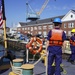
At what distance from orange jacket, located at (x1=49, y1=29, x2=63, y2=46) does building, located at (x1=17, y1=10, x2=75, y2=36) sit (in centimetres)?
5809

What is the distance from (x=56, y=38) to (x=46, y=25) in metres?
70.7

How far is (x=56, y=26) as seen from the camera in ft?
21.3

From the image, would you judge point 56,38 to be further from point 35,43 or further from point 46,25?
point 46,25

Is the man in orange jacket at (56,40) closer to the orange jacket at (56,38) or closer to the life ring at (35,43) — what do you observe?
the orange jacket at (56,38)

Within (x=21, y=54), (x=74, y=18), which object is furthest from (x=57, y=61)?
(x=74, y=18)

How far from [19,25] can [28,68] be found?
95.1 meters

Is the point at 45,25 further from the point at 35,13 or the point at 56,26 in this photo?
the point at 56,26

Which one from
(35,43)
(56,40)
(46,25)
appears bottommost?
(35,43)

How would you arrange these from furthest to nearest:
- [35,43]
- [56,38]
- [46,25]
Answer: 1. [46,25]
2. [35,43]
3. [56,38]

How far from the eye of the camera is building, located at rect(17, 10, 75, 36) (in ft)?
214

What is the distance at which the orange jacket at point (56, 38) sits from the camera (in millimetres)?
6418

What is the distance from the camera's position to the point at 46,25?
252 ft

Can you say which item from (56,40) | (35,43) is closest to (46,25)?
(35,43)

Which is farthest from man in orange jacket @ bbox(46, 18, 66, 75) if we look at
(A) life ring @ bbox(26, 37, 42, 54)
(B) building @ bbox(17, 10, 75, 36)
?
(B) building @ bbox(17, 10, 75, 36)
